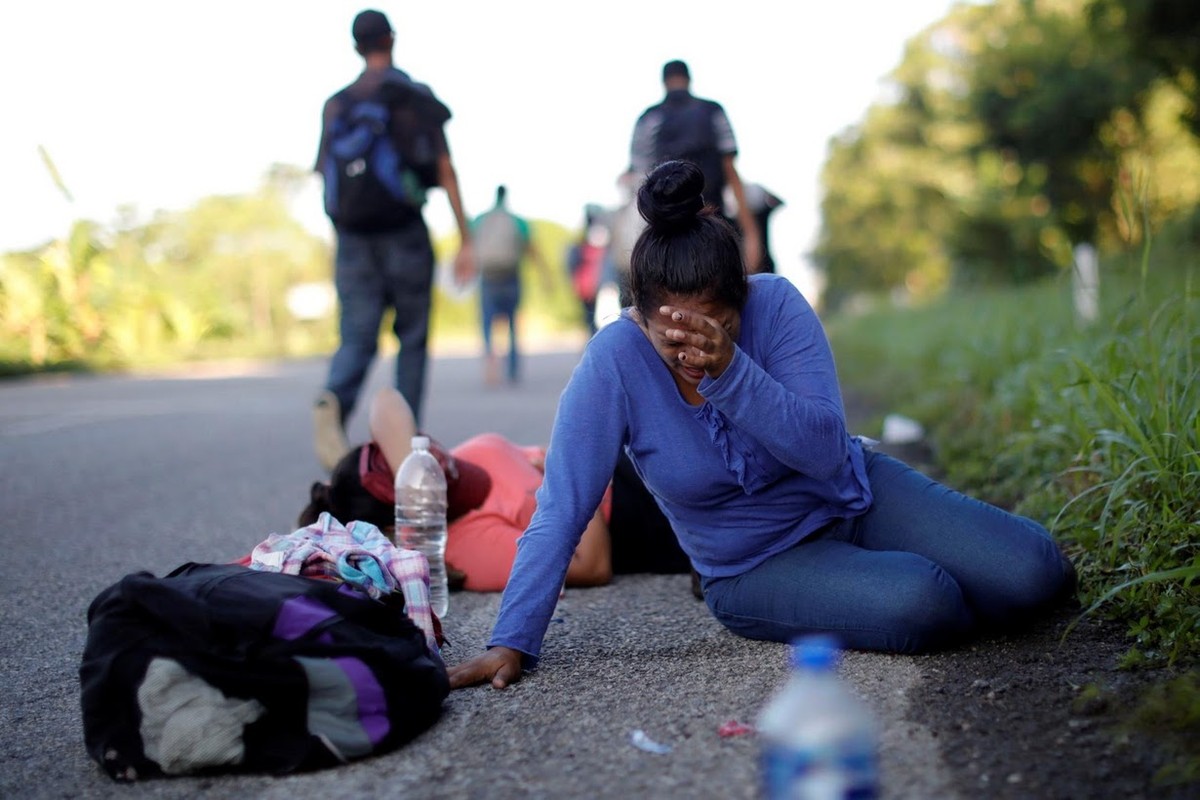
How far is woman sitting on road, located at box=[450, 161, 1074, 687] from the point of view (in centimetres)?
294

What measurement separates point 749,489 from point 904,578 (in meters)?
0.45

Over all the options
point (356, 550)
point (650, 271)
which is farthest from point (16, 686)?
point (650, 271)

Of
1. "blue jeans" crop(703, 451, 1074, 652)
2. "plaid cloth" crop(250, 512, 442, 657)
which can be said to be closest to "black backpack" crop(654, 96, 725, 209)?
"blue jeans" crop(703, 451, 1074, 652)

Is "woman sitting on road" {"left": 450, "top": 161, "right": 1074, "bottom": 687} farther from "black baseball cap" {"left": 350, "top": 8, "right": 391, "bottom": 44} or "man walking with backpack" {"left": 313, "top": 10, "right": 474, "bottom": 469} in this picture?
"black baseball cap" {"left": 350, "top": 8, "right": 391, "bottom": 44}

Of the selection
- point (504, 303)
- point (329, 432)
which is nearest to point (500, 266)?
point (504, 303)

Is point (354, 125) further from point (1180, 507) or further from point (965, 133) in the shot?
point (965, 133)

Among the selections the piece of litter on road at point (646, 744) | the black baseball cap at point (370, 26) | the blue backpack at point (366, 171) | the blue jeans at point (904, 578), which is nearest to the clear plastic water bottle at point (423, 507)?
the blue jeans at point (904, 578)

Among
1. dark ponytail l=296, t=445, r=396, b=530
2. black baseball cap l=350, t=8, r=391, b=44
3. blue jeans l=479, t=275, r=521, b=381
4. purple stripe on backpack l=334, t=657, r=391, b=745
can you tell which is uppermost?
black baseball cap l=350, t=8, r=391, b=44

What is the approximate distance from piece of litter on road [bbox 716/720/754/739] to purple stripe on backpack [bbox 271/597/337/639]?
0.89 m

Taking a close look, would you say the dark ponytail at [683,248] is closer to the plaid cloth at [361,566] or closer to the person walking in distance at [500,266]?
the plaid cloth at [361,566]

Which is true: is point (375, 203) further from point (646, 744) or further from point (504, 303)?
point (504, 303)

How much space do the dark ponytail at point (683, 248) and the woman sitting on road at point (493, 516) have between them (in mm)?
1384

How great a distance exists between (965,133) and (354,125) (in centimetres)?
1979

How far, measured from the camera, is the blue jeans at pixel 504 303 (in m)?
13.7
